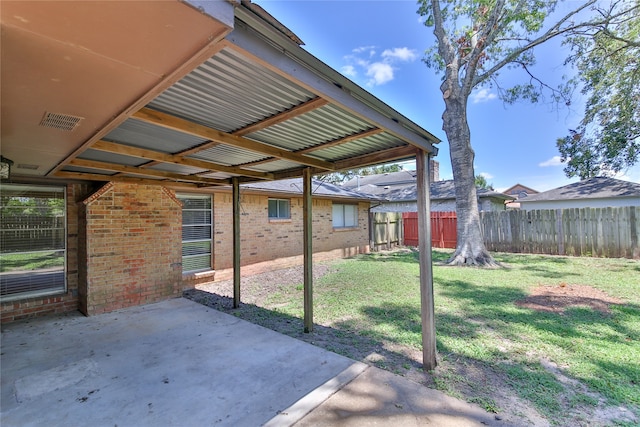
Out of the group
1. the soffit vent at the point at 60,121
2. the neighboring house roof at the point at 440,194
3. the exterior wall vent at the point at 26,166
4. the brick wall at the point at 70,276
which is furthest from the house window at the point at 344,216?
the soffit vent at the point at 60,121

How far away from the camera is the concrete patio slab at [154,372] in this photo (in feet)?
8.64

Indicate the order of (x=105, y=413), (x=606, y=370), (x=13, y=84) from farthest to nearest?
1. (x=606, y=370)
2. (x=105, y=413)
3. (x=13, y=84)

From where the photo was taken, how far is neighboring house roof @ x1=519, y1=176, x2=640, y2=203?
16.5 metres

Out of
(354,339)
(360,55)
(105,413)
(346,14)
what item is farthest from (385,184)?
(105,413)

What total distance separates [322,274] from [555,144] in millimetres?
19167

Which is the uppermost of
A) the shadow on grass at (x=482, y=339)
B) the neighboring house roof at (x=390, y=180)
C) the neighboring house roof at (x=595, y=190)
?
the neighboring house roof at (x=390, y=180)

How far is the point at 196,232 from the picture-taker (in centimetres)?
773

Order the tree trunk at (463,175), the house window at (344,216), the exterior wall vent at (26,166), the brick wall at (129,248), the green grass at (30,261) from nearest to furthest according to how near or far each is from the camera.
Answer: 1. the exterior wall vent at (26,166)
2. the green grass at (30,261)
3. the brick wall at (129,248)
4. the tree trunk at (463,175)
5. the house window at (344,216)

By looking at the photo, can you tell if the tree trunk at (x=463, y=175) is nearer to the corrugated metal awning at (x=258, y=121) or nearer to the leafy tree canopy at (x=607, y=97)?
the leafy tree canopy at (x=607, y=97)

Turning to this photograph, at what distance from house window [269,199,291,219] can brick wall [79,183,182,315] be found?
3632mm

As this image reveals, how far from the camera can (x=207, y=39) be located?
1.39 meters

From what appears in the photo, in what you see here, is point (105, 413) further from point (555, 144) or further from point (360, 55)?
point (555, 144)

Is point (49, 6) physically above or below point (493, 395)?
above

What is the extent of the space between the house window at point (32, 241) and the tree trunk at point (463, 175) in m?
11.1
